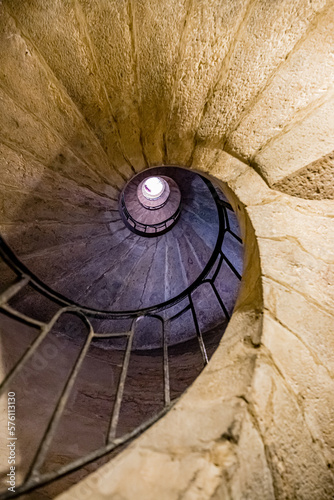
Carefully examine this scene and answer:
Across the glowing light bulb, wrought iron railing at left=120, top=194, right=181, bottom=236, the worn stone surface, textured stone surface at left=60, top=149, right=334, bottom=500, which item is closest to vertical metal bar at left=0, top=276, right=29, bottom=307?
textured stone surface at left=60, top=149, right=334, bottom=500

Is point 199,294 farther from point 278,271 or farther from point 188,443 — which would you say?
point 188,443

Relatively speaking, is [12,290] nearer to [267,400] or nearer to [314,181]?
[267,400]

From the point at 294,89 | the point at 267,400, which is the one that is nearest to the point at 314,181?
the point at 294,89

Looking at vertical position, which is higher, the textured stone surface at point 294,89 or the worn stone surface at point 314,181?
the textured stone surface at point 294,89

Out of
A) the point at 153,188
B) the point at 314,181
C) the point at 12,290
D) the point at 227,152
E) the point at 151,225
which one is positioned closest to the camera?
the point at 12,290

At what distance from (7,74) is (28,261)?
210cm

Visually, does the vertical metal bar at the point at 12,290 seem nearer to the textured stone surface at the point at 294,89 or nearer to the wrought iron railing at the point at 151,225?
the textured stone surface at the point at 294,89

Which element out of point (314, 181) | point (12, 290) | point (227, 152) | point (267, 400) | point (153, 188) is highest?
point (153, 188)

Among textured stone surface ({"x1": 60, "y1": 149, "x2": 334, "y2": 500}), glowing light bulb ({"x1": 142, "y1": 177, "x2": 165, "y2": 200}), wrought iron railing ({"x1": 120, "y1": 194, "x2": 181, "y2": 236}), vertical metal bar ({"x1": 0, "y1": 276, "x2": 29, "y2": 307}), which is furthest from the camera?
glowing light bulb ({"x1": 142, "y1": 177, "x2": 165, "y2": 200})

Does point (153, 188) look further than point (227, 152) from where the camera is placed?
Yes

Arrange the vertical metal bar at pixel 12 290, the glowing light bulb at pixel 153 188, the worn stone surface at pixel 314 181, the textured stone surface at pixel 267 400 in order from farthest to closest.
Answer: the glowing light bulb at pixel 153 188
the worn stone surface at pixel 314 181
the vertical metal bar at pixel 12 290
the textured stone surface at pixel 267 400

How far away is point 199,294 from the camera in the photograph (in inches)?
158

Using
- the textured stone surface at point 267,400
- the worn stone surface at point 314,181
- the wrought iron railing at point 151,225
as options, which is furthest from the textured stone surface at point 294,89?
the wrought iron railing at point 151,225

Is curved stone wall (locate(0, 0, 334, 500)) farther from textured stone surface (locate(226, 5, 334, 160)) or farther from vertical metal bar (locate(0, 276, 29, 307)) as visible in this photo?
vertical metal bar (locate(0, 276, 29, 307))
